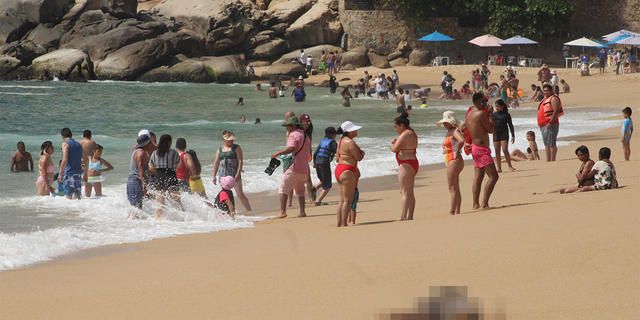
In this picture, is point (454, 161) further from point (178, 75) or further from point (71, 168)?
point (178, 75)

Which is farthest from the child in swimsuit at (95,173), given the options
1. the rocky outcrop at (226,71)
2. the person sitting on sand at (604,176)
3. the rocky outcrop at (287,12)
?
the rocky outcrop at (287,12)

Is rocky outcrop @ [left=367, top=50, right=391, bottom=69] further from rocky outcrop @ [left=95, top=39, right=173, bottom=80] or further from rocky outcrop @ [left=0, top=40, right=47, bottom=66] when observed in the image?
rocky outcrop @ [left=0, top=40, right=47, bottom=66]

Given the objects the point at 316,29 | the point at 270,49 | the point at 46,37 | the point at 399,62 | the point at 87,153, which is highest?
the point at 316,29

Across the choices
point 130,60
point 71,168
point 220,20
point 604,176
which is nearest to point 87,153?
point 71,168

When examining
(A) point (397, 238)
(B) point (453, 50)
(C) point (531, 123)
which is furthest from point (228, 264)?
(B) point (453, 50)

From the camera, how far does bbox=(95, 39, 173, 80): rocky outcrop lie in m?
36.9

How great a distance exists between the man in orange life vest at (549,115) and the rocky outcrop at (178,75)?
29.8 metres

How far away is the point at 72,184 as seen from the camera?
9336 millimetres

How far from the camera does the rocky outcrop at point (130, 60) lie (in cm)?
3694

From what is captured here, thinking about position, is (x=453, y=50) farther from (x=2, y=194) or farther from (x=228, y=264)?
(x=228, y=264)

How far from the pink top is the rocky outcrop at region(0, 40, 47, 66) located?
121 feet

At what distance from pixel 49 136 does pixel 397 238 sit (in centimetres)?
1750

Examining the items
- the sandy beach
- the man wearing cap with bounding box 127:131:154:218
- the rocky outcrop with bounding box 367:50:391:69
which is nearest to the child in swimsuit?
the man wearing cap with bounding box 127:131:154:218

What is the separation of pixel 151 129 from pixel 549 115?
15.0m
